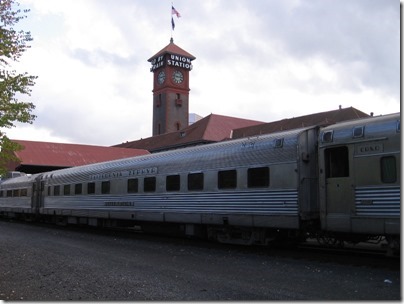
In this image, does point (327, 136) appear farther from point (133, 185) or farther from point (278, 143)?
point (133, 185)

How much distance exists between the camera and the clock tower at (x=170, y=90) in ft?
270

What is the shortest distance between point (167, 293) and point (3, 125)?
634 cm

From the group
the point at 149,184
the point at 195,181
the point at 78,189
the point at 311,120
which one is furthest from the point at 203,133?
the point at 195,181

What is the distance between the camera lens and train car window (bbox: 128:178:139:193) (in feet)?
55.8

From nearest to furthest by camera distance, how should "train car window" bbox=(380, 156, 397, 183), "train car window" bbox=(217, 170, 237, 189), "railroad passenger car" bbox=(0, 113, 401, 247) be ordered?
"train car window" bbox=(380, 156, 397, 183)
"railroad passenger car" bbox=(0, 113, 401, 247)
"train car window" bbox=(217, 170, 237, 189)

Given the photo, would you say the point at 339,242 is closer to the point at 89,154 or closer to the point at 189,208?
the point at 189,208

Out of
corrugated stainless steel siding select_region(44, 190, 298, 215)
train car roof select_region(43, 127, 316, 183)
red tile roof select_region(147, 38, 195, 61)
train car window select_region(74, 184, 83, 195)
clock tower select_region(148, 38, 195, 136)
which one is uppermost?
red tile roof select_region(147, 38, 195, 61)

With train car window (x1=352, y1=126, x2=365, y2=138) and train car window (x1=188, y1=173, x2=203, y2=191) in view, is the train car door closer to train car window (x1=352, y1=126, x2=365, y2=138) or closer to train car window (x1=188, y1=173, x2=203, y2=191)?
train car window (x1=352, y1=126, x2=365, y2=138)

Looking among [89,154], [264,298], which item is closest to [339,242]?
[264,298]

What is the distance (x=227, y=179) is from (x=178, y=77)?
73.2m

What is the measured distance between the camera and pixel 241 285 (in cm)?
767

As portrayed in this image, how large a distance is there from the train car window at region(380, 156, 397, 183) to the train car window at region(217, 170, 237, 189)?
14.0ft

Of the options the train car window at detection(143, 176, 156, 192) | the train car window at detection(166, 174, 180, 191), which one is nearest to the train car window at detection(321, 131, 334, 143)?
the train car window at detection(166, 174, 180, 191)

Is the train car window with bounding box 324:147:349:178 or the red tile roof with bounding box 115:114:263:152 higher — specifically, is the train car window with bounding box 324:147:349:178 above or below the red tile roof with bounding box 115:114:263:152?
below
